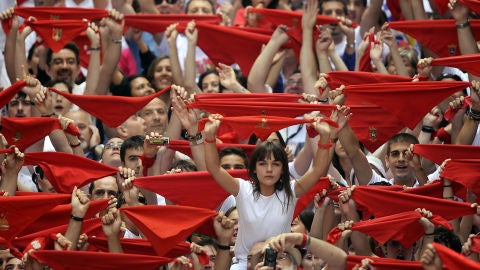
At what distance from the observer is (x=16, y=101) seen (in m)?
12.5

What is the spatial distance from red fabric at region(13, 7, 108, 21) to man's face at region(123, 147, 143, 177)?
229 cm

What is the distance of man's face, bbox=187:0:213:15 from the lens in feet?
46.8

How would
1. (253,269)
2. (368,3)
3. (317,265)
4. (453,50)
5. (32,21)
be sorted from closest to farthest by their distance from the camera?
(253,269) → (317,265) → (453,50) → (32,21) → (368,3)

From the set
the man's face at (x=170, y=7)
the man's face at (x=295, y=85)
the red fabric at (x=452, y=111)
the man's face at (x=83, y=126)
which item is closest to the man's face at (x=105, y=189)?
the man's face at (x=83, y=126)

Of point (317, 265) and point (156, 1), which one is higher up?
point (156, 1)

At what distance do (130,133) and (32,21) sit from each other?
1.52m

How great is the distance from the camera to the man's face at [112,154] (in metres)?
11.9

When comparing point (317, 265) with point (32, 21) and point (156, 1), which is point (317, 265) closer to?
point (32, 21)

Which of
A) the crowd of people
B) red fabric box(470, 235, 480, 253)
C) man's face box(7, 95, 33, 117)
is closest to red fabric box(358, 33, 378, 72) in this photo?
the crowd of people

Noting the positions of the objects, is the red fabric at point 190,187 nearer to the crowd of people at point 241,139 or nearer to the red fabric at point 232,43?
the crowd of people at point 241,139

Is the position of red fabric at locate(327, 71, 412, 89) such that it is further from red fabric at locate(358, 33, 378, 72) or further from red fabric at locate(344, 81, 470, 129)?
red fabric at locate(358, 33, 378, 72)

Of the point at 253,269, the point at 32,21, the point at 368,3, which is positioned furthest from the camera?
the point at 368,3

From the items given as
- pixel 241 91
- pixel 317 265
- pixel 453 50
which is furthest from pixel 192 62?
pixel 317 265

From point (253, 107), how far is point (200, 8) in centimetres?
368
